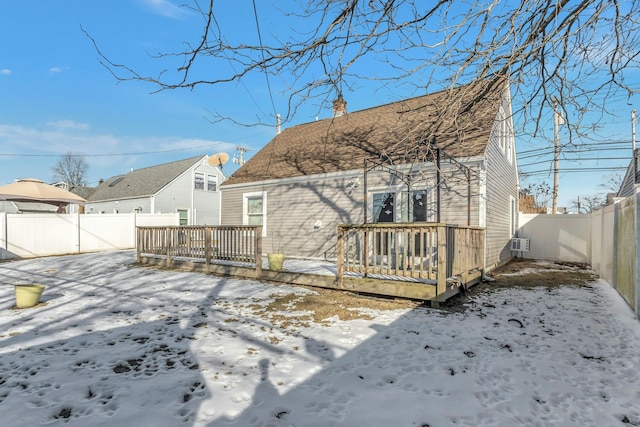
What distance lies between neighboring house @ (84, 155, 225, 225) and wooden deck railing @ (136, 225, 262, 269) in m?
13.2

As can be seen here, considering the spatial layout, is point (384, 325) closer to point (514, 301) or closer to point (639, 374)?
point (639, 374)

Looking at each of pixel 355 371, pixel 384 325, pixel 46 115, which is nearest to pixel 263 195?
pixel 384 325

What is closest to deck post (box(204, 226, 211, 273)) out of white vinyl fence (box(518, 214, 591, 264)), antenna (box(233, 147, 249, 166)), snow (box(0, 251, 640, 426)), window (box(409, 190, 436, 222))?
snow (box(0, 251, 640, 426))

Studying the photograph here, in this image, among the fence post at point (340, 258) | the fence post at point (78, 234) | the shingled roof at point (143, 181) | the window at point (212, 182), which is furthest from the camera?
the window at point (212, 182)

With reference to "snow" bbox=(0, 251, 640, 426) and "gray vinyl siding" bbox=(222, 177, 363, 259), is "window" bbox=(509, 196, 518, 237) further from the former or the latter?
"snow" bbox=(0, 251, 640, 426)

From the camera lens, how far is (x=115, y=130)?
27.5 m

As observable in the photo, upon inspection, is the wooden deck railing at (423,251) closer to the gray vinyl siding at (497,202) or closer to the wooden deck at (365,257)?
the wooden deck at (365,257)

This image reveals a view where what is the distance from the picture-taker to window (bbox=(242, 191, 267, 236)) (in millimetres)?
11945

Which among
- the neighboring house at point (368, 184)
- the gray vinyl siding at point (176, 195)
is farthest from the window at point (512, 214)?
the gray vinyl siding at point (176, 195)

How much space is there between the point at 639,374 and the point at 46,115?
32058mm

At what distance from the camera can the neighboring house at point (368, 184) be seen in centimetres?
799

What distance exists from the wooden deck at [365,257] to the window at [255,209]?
3.47 metres

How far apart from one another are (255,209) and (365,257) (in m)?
7.42

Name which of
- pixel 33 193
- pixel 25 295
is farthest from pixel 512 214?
pixel 33 193
